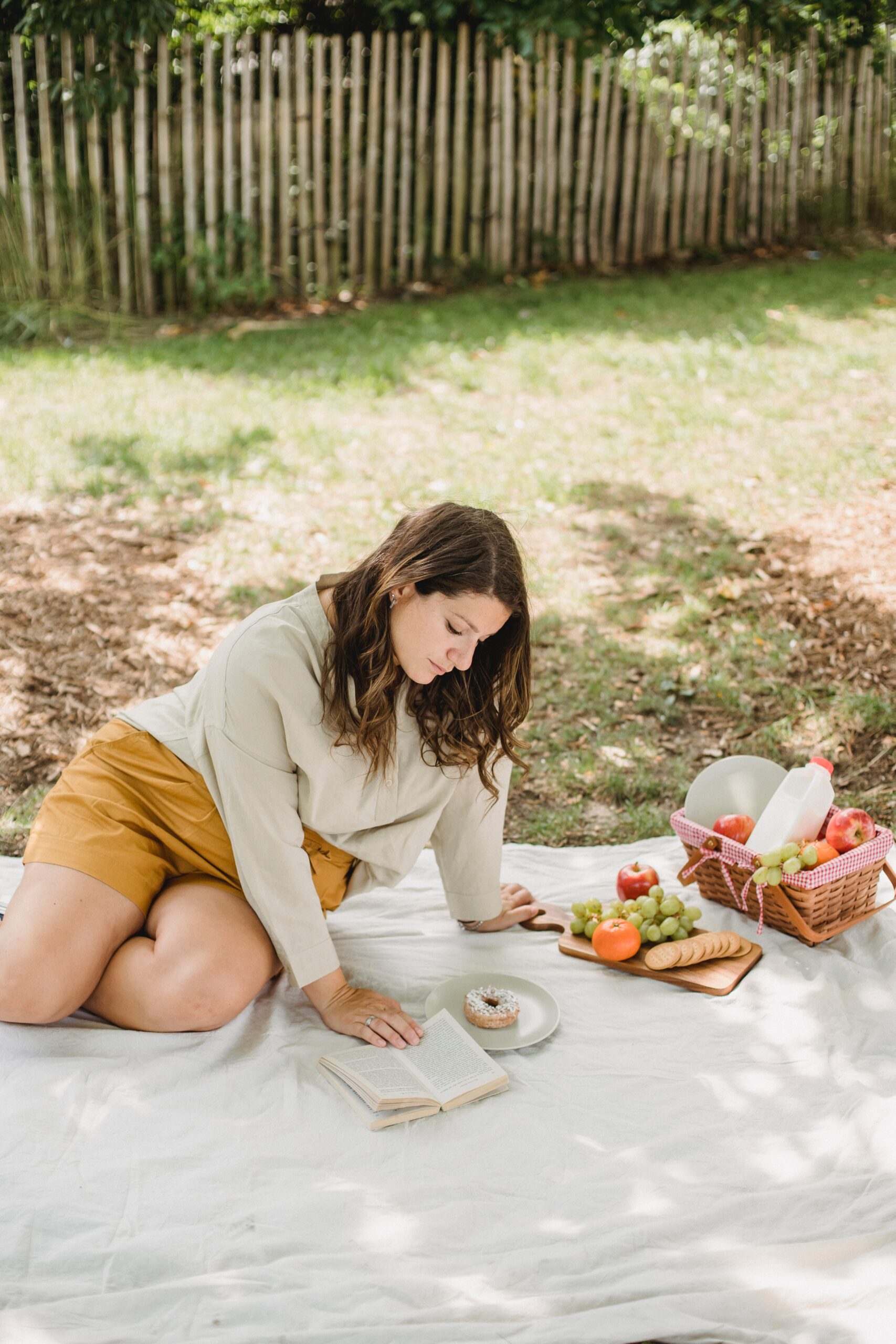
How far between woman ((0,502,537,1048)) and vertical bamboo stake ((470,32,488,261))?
7391 mm

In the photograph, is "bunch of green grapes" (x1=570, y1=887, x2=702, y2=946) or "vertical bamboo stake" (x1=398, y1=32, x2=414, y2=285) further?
"vertical bamboo stake" (x1=398, y1=32, x2=414, y2=285)

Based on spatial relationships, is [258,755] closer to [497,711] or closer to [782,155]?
[497,711]

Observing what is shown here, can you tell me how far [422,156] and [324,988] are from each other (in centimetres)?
797

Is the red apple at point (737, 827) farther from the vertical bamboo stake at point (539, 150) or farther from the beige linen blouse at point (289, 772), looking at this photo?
the vertical bamboo stake at point (539, 150)

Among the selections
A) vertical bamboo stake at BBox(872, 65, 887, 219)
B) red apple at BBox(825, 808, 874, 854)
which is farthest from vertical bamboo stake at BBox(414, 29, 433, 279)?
red apple at BBox(825, 808, 874, 854)

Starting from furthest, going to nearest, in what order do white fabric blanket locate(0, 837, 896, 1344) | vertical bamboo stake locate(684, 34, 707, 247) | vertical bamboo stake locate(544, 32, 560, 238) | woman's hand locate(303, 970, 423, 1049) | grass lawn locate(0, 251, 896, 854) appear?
vertical bamboo stake locate(684, 34, 707, 247)
vertical bamboo stake locate(544, 32, 560, 238)
grass lawn locate(0, 251, 896, 854)
woman's hand locate(303, 970, 423, 1049)
white fabric blanket locate(0, 837, 896, 1344)

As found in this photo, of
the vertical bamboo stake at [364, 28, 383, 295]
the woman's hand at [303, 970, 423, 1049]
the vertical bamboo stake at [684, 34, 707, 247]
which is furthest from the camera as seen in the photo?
the vertical bamboo stake at [684, 34, 707, 247]

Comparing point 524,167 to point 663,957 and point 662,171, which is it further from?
point 663,957

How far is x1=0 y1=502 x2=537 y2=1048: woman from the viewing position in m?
2.61

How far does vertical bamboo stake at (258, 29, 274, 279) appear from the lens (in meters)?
8.30

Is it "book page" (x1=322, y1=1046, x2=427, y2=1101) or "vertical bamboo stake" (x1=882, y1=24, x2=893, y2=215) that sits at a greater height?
"vertical bamboo stake" (x1=882, y1=24, x2=893, y2=215)

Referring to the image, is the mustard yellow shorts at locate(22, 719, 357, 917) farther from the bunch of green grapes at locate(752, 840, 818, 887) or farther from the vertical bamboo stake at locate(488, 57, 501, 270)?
the vertical bamboo stake at locate(488, 57, 501, 270)

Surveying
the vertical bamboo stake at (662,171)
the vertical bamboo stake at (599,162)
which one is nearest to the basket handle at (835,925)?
the vertical bamboo stake at (599,162)

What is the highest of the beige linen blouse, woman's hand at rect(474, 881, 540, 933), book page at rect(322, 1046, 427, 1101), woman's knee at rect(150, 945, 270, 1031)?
the beige linen blouse
